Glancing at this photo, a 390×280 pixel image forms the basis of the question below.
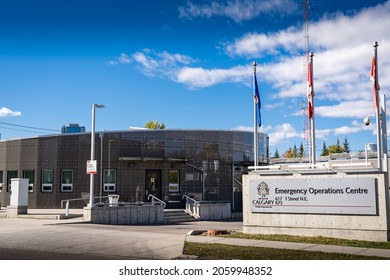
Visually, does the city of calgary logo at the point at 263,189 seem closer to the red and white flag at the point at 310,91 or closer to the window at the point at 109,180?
the red and white flag at the point at 310,91

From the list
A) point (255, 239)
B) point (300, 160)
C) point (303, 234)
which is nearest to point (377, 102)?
point (303, 234)

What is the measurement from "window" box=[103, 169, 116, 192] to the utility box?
7.85m

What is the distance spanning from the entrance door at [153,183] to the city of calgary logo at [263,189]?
16.8 meters

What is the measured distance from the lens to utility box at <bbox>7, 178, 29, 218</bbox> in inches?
978

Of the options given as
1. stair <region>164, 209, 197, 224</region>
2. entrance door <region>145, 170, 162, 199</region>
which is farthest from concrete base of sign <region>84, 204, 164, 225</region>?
entrance door <region>145, 170, 162, 199</region>

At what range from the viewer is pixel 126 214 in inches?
1041

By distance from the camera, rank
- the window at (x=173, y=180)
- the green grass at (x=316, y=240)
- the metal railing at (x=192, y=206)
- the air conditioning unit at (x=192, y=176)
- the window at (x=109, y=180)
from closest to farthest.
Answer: the green grass at (x=316, y=240), the metal railing at (x=192, y=206), the window at (x=109, y=180), the window at (x=173, y=180), the air conditioning unit at (x=192, y=176)

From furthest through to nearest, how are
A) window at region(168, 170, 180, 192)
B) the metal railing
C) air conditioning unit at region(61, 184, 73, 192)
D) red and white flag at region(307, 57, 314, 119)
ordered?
1. window at region(168, 170, 180, 192)
2. air conditioning unit at region(61, 184, 73, 192)
3. the metal railing
4. red and white flag at region(307, 57, 314, 119)

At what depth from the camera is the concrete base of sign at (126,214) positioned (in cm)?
2376

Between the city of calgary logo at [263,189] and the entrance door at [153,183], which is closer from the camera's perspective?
the city of calgary logo at [263,189]

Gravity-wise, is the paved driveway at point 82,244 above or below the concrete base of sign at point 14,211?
below

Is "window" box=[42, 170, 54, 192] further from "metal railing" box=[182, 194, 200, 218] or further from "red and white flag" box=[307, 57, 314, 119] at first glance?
"red and white flag" box=[307, 57, 314, 119]

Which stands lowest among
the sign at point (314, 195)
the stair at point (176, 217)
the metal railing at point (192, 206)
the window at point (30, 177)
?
the stair at point (176, 217)

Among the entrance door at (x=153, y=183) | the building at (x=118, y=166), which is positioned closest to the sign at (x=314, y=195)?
the building at (x=118, y=166)
